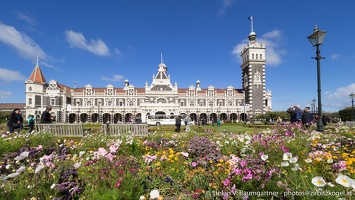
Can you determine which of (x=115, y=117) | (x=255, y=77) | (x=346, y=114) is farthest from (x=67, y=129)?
(x=346, y=114)

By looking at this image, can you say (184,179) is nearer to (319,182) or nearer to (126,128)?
(319,182)

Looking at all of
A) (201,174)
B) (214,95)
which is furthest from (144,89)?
(201,174)

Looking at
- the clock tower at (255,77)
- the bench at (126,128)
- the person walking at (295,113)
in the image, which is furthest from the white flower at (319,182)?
the clock tower at (255,77)

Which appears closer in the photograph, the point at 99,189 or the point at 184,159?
the point at 99,189

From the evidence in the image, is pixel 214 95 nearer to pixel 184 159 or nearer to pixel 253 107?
pixel 253 107

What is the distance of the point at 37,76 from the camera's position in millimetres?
50188

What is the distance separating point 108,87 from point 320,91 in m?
52.0

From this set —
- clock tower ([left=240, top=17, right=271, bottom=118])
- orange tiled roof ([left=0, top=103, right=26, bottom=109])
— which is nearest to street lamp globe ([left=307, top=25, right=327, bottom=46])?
clock tower ([left=240, top=17, right=271, bottom=118])

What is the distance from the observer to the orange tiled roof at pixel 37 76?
4921 cm

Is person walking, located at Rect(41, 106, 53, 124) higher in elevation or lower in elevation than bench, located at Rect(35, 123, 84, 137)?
higher

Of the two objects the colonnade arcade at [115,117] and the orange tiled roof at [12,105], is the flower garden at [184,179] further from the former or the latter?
the orange tiled roof at [12,105]

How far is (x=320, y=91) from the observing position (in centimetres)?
880

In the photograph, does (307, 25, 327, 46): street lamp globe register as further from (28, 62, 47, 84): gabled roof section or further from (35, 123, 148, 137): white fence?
(28, 62, 47, 84): gabled roof section

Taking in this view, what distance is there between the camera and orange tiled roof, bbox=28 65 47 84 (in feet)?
161
